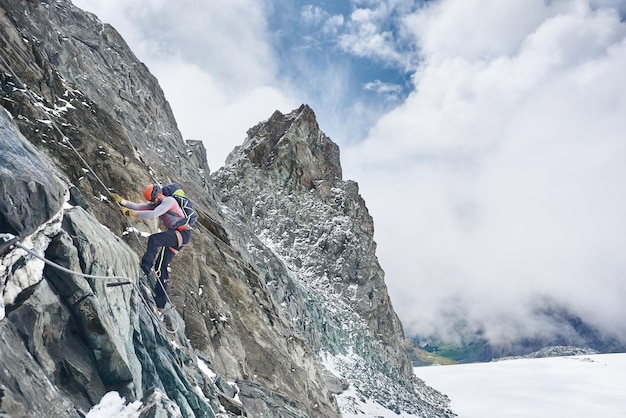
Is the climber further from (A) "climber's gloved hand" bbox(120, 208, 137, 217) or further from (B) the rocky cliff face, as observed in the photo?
(B) the rocky cliff face

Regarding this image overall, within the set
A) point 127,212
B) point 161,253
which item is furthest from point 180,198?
point 161,253

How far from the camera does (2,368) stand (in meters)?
Answer: 4.40

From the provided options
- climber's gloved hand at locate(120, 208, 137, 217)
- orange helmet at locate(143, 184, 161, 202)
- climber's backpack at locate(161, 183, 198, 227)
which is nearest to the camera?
climber's gloved hand at locate(120, 208, 137, 217)

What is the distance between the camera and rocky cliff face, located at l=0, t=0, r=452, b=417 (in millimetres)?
5500

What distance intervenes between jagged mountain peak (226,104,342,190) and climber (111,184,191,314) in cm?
5611

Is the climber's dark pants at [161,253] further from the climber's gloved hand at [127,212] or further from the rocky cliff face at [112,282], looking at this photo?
the climber's gloved hand at [127,212]

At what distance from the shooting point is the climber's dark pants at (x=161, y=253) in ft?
32.1

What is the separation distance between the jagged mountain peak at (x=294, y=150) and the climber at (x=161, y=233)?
56.1m

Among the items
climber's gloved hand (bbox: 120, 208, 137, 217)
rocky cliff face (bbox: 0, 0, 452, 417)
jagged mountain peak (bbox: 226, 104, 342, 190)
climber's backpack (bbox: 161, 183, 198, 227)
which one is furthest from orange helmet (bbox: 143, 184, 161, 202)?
jagged mountain peak (bbox: 226, 104, 342, 190)

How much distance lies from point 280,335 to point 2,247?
1726 centimetres

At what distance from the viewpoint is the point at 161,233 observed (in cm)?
984

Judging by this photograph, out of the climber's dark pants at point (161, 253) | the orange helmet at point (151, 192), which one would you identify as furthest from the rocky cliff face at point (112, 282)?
the orange helmet at point (151, 192)

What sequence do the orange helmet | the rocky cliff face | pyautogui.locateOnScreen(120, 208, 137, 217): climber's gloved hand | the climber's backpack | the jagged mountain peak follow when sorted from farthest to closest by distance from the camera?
the jagged mountain peak < the climber's backpack < the orange helmet < pyautogui.locateOnScreen(120, 208, 137, 217): climber's gloved hand < the rocky cliff face

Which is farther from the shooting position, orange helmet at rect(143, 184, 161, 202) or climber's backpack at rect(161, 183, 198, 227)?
climber's backpack at rect(161, 183, 198, 227)
